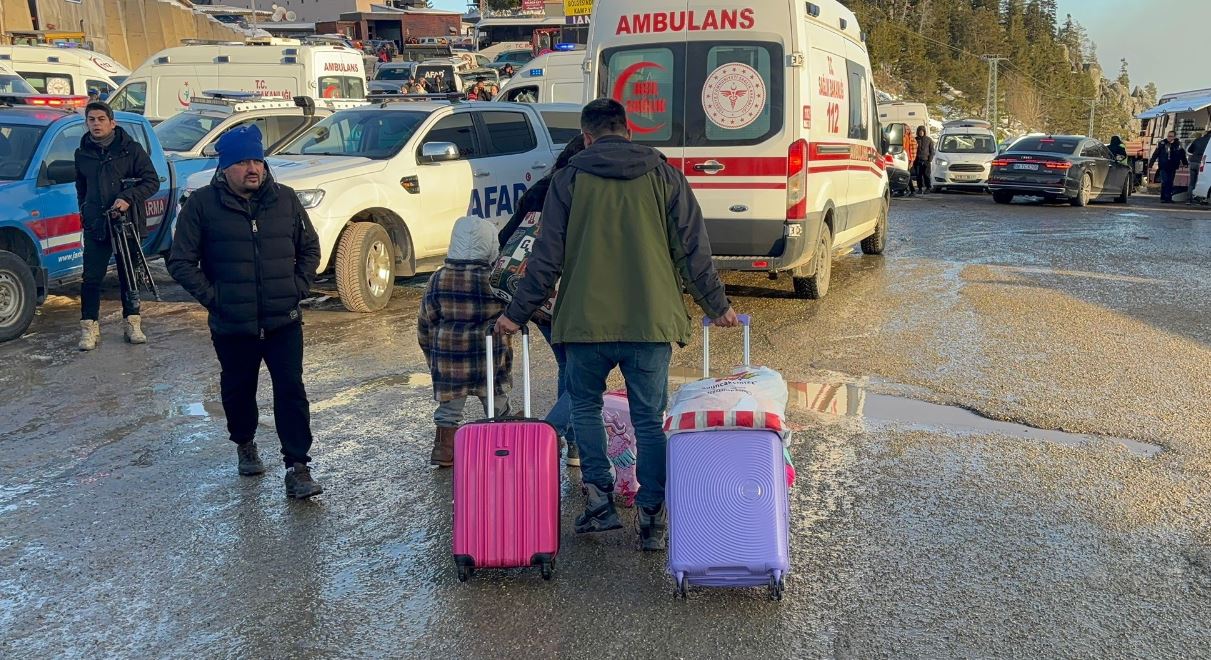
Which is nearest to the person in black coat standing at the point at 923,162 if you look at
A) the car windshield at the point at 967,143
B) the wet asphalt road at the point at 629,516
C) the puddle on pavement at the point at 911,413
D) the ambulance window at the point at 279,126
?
the car windshield at the point at 967,143

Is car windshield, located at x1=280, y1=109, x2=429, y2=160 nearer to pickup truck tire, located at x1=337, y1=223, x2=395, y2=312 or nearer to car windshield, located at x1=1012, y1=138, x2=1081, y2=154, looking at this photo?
pickup truck tire, located at x1=337, y1=223, x2=395, y2=312

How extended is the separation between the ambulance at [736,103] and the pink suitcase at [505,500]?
18.2 ft

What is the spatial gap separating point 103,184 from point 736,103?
5022 millimetres

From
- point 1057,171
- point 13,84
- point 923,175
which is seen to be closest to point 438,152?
point 13,84

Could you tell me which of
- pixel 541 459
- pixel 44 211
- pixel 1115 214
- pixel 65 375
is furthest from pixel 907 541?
pixel 1115 214

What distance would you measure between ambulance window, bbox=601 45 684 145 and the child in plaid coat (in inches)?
171

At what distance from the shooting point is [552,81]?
19.8 m

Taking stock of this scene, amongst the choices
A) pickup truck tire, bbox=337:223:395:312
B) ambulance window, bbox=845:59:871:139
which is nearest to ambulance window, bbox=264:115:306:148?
pickup truck tire, bbox=337:223:395:312

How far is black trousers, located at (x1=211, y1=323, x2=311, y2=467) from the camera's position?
5.36 m

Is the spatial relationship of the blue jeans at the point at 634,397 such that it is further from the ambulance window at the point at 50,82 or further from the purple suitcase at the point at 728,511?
the ambulance window at the point at 50,82

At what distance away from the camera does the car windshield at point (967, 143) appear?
27859 mm

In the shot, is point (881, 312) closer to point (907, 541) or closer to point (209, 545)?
point (907, 541)

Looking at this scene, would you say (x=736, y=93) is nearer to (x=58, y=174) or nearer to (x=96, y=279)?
(x=96, y=279)

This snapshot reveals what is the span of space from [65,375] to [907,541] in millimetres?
6069
